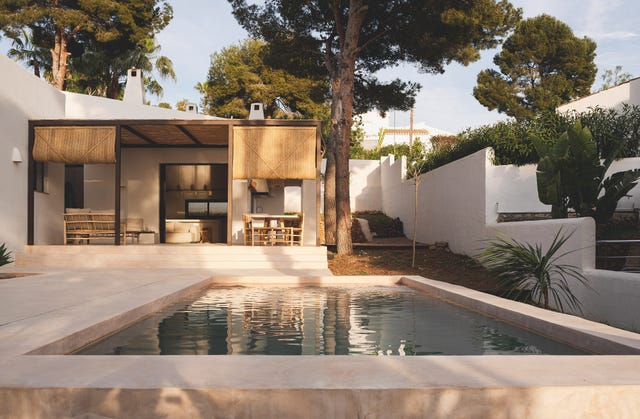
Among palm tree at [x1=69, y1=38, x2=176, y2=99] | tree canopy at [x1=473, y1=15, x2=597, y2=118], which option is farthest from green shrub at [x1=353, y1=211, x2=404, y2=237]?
palm tree at [x1=69, y1=38, x2=176, y2=99]

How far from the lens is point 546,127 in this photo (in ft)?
37.8

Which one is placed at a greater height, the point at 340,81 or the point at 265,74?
the point at 265,74

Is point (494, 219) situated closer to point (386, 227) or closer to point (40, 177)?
point (386, 227)

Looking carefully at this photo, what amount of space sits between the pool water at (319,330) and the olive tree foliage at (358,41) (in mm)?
7415

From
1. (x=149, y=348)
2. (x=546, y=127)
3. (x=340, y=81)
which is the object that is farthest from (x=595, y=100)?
(x=149, y=348)

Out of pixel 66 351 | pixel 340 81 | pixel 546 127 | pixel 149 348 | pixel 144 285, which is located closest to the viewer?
pixel 66 351

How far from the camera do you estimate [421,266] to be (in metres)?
12.6

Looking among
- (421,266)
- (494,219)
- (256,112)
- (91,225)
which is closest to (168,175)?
(256,112)

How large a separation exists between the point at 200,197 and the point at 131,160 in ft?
8.51

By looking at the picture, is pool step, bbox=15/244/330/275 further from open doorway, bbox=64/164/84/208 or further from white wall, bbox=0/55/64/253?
open doorway, bbox=64/164/84/208

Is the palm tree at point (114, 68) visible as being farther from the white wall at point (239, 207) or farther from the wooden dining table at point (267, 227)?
the wooden dining table at point (267, 227)

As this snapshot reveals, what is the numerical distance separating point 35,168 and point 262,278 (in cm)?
672

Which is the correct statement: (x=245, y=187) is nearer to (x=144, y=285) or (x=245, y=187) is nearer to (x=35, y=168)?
(x=35, y=168)

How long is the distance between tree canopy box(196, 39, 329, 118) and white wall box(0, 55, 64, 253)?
17407 millimetres
